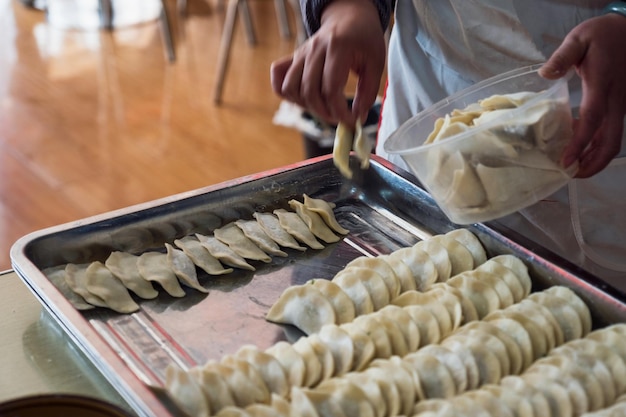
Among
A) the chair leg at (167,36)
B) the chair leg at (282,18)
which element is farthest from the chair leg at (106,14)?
the chair leg at (282,18)

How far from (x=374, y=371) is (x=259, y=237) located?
13.5 inches

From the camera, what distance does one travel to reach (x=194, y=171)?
8.91 feet

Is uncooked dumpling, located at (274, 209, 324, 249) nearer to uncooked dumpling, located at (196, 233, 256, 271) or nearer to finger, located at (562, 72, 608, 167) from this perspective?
uncooked dumpling, located at (196, 233, 256, 271)

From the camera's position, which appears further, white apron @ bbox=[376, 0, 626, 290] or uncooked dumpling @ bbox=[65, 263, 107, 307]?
white apron @ bbox=[376, 0, 626, 290]

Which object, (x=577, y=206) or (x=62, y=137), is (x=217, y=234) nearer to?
(x=577, y=206)

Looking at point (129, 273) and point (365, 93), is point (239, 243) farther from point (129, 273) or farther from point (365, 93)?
point (365, 93)

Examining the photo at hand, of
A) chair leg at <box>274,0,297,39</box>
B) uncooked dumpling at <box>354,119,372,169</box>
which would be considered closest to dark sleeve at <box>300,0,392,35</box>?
uncooked dumpling at <box>354,119,372,169</box>

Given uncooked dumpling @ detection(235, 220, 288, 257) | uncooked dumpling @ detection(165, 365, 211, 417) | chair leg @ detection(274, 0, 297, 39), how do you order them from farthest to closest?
chair leg @ detection(274, 0, 297, 39)
uncooked dumpling @ detection(235, 220, 288, 257)
uncooked dumpling @ detection(165, 365, 211, 417)

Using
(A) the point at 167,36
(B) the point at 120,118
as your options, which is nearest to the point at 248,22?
(A) the point at 167,36

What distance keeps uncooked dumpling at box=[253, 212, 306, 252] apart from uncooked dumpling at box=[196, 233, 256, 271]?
0.06 meters

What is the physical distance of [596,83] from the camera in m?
0.94

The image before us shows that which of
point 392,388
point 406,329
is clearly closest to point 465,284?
point 406,329

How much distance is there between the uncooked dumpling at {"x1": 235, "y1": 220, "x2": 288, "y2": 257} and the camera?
1116 millimetres

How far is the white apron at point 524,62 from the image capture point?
3.73ft
